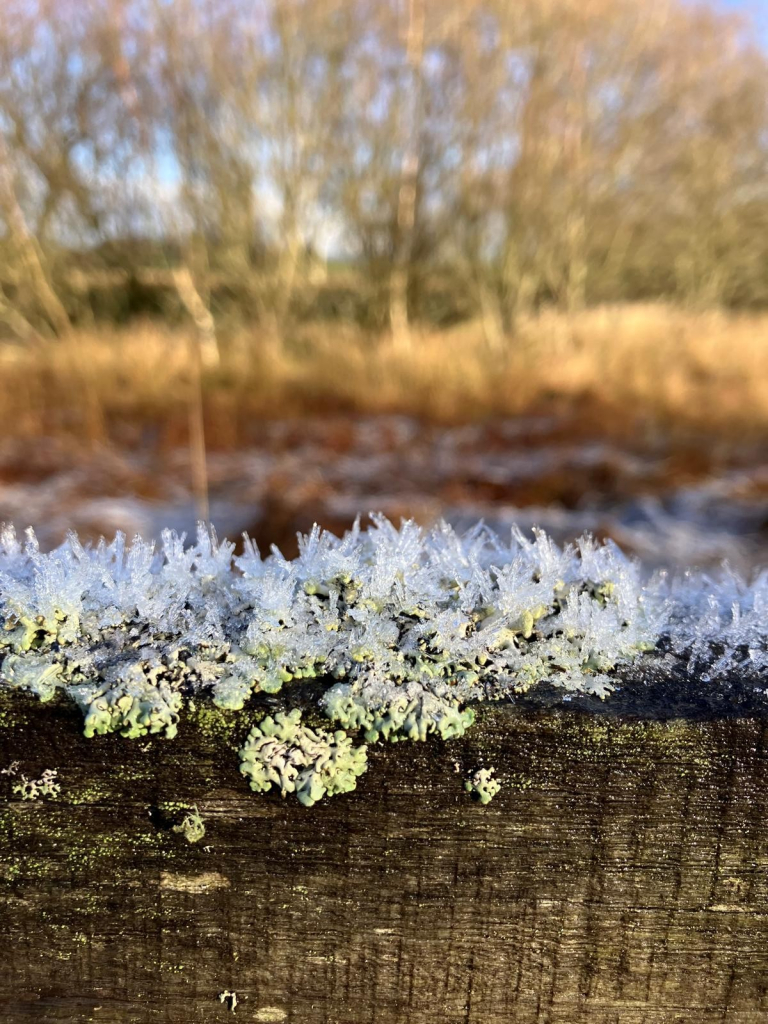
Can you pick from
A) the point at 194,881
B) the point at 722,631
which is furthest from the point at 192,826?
the point at 722,631

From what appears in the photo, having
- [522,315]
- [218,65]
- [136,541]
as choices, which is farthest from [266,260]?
[136,541]

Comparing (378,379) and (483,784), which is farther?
(378,379)

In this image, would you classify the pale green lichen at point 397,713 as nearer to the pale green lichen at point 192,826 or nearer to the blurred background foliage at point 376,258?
the pale green lichen at point 192,826

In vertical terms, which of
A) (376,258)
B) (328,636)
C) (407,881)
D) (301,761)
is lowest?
(407,881)

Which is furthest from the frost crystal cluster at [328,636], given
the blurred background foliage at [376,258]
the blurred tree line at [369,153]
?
the blurred tree line at [369,153]

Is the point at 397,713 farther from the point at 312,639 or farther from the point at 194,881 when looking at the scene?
the point at 194,881

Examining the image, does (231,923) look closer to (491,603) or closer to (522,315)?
(491,603)
